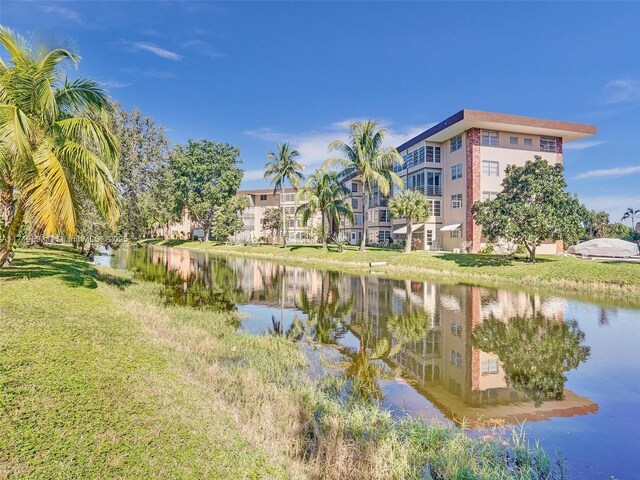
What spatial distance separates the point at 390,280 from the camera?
86.8 ft

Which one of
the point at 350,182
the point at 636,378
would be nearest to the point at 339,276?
the point at 636,378

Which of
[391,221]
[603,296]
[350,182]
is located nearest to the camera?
[603,296]

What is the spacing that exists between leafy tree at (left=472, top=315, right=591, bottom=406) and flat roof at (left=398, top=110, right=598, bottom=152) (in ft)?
91.8

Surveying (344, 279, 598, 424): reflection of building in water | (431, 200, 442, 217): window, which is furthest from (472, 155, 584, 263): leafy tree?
(431, 200, 442, 217): window

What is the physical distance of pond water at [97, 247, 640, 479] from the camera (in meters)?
6.46

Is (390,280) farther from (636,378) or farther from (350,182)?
(350,182)

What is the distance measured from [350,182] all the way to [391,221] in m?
17.8

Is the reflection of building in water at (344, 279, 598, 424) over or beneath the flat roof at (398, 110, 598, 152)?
beneath

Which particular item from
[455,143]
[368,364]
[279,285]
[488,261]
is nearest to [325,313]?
[368,364]

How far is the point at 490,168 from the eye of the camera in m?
40.1

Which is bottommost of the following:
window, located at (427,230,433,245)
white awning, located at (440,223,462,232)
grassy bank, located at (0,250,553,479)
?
A: grassy bank, located at (0,250,553,479)

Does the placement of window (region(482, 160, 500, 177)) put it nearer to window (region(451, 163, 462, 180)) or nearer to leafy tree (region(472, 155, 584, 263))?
window (region(451, 163, 462, 180))

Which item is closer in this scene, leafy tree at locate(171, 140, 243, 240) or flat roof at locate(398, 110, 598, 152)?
flat roof at locate(398, 110, 598, 152)

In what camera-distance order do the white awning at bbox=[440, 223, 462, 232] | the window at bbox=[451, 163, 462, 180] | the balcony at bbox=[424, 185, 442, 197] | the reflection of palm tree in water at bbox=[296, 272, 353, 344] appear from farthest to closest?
the balcony at bbox=[424, 185, 442, 197], the window at bbox=[451, 163, 462, 180], the white awning at bbox=[440, 223, 462, 232], the reflection of palm tree in water at bbox=[296, 272, 353, 344]
